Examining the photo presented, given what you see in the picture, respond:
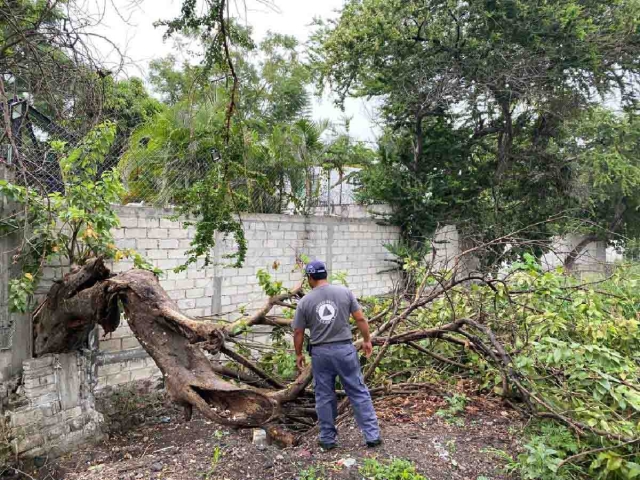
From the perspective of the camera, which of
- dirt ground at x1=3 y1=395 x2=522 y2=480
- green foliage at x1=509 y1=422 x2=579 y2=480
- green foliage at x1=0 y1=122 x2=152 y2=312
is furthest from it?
green foliage at x1=0 y1=122 x2=152 y2=312

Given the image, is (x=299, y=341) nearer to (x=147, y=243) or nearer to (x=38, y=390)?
(x=38, y=390)

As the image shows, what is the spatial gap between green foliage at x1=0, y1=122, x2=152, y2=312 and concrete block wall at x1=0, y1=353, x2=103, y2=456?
0.69 meters

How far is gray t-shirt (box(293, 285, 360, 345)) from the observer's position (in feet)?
12.1

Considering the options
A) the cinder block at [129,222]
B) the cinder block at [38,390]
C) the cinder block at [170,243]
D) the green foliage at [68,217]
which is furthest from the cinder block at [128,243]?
the cinder block at [38,390]

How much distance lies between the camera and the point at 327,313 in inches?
145

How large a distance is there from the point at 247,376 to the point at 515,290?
2.69 metres

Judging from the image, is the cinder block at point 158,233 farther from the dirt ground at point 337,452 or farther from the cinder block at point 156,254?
the dirt ground at point 337,452

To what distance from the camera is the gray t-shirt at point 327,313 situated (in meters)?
3.67

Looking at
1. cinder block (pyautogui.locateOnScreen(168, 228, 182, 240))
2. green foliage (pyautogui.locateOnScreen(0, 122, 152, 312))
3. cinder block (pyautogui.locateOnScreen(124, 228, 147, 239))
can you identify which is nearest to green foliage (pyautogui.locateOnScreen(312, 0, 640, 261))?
cinder block (pyautogui.locateOnScreen(168, 228, 182, 240))

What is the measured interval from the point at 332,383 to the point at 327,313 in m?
0.53

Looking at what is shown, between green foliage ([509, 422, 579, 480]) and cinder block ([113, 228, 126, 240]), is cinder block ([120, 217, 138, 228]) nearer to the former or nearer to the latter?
cinder block ([113, 228, 126, 240])

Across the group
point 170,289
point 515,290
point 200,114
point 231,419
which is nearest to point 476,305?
point 515,290

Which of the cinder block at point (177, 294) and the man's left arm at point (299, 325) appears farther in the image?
the cinder block at point (177, 294)

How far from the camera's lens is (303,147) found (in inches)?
335
